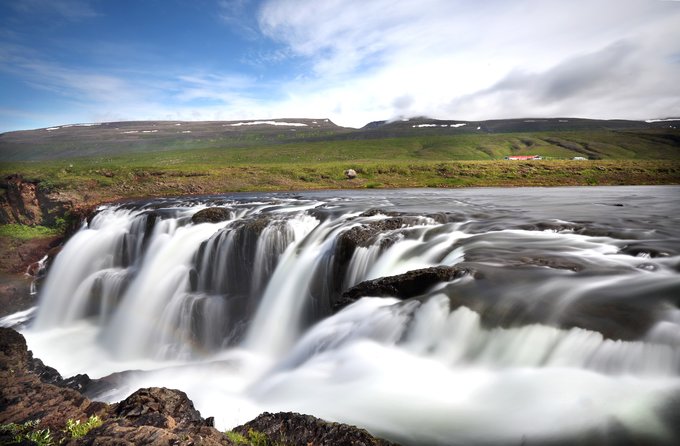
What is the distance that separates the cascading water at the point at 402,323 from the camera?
17.1 feet

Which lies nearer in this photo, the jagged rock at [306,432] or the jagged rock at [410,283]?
the jagged rock at [306,432]

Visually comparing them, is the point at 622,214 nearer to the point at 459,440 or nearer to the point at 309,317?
the point at 309,317

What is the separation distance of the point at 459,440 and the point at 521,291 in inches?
141

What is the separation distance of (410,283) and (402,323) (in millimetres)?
1177

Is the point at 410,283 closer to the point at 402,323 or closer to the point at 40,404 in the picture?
the point at 402,323

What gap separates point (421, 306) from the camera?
7.42 metres

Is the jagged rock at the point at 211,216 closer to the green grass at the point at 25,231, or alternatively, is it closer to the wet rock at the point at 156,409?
the wet rock at the point at 156,409

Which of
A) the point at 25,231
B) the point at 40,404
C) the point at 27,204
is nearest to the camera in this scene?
the point at 40,404

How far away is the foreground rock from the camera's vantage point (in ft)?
12.1

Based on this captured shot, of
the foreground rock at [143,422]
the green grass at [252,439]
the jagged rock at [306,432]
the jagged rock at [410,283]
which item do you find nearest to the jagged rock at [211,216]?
the jagged rock at [410,283]

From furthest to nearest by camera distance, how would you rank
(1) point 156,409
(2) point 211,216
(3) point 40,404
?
(2) point 211,216 < (3) point 40,404 < (1) point 156,409

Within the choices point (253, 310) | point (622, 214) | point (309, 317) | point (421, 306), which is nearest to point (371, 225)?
point (309, 317)

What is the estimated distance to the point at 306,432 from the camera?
427cm

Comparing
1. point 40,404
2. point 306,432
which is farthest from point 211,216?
point 306,432
